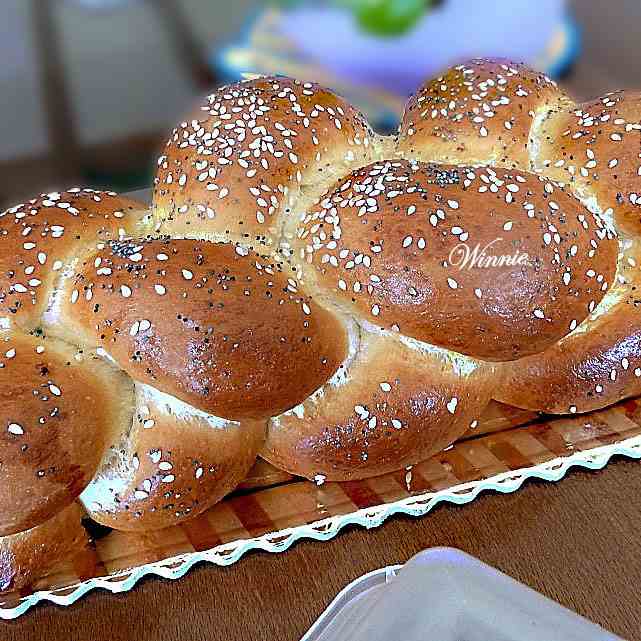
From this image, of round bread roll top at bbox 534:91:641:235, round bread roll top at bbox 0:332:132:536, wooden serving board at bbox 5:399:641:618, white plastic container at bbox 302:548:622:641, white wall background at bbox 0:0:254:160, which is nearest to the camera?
white plastic container at bbox 302:548:622:641

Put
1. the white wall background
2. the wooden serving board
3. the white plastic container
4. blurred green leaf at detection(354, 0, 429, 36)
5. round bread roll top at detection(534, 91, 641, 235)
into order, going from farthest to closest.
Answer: the white wall background, blurred green leaf at detection(354, 0, 429, 36), round bread roll top at detection(534, 91, 641, 235), the wooden serving board, the white plastic container

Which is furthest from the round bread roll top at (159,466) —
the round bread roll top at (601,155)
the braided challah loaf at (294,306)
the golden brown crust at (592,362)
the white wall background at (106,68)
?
the white wall background at (106,68)

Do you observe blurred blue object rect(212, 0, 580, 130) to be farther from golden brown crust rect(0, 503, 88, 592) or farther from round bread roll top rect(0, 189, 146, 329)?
golden brown crust rect(0, 503, 88, 592)

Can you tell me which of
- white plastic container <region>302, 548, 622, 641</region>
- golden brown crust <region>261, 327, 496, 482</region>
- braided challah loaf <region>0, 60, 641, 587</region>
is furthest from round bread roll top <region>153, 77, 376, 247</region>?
white plastic container <region>302, 548, 622, 641</region>

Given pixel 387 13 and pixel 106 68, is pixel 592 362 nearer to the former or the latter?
pixel 387 13

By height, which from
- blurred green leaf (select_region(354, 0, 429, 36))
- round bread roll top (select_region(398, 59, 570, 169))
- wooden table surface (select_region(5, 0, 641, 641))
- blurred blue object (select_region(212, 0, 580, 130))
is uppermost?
round bread roll top (select_region(398, 59, 570, 169))

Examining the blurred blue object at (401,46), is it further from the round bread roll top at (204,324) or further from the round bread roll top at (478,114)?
the round bread roll top at (204,324)

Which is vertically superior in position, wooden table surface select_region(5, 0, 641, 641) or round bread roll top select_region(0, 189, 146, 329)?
round bread roll top select_region(0, 189, 146, 329)

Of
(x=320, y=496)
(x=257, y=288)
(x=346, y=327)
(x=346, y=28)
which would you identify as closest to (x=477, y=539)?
(x=320, y=496)
